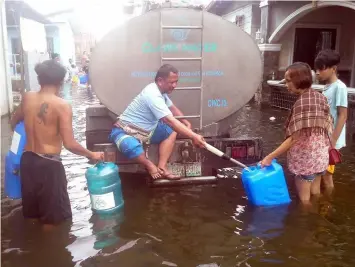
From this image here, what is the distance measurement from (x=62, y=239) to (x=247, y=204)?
1954 mm

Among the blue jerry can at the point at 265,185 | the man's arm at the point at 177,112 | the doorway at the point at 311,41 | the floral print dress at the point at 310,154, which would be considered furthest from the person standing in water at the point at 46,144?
the doorway at the point at 311,41

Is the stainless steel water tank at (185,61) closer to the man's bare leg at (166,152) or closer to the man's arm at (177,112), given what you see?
the man's arm at (177,112)

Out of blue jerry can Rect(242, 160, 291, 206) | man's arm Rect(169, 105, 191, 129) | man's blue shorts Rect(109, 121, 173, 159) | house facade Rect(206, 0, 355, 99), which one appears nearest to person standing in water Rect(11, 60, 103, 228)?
man's blue shorts Rect(109, 121, 173, 159)

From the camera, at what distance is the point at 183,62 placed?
4.18 m

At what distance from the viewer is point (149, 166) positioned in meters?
4.05

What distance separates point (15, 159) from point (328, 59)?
3320 mm

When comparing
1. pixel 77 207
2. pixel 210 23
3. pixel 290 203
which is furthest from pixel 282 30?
pixel 77 207

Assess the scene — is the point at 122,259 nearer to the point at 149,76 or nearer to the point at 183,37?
the point at 149,76

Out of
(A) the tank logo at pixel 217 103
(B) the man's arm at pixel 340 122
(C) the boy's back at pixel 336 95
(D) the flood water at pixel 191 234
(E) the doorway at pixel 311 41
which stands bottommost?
(D) the flood water at pixel 191 234

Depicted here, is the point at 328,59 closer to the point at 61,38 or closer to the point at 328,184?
the point at 328,184

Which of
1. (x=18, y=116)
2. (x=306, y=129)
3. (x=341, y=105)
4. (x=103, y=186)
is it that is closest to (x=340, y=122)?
(x=341, y=105)

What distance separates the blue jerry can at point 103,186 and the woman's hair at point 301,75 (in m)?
1.99

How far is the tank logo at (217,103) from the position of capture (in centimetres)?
436

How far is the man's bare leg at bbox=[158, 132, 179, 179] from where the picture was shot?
4117 millimetres
